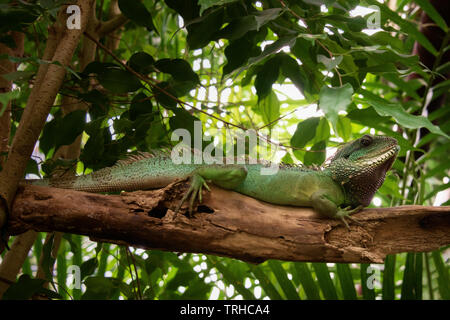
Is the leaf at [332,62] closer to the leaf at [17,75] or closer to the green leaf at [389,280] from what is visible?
the leaf at [17,75]

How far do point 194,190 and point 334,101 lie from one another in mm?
1151

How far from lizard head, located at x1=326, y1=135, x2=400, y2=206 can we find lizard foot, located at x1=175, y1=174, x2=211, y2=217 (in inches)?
40.8

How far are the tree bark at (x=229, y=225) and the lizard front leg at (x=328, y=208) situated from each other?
42 mm

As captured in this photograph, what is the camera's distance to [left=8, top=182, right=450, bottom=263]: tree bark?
2.24 meters

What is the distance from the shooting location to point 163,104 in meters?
2.83

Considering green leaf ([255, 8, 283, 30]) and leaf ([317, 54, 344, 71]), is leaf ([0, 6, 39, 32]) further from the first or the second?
leaf ([317, 54, 344, 71])

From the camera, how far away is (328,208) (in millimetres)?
2633

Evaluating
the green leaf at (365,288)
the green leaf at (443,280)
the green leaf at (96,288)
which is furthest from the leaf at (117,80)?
the green leaf at (443,280)

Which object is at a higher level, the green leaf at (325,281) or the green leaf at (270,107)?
the green leaf at (270,107)

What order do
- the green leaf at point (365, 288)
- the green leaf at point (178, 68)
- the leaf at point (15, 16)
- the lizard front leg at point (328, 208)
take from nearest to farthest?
the leaf at point (15, 16) → the lizard front leg at point (328, 208) → the green leaf at point (178, 68) → the green leaf at point (365, 288)

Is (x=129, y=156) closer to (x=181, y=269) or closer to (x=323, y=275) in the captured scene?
(x=181, y=269)

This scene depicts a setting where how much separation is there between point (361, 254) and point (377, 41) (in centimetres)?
125

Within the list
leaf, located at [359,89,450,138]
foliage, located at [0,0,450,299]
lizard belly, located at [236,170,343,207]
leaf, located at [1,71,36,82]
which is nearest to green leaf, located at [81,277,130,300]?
foliage, located at [0,0,450,299]

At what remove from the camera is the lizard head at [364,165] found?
2.83 metres
